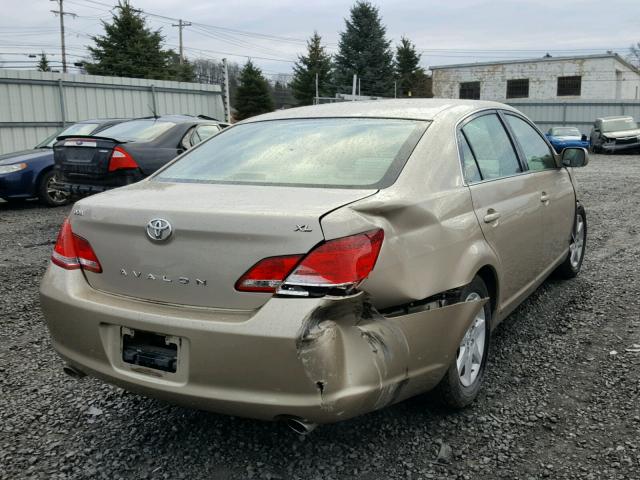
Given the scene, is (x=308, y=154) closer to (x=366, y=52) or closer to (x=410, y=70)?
(x=366, y=52)

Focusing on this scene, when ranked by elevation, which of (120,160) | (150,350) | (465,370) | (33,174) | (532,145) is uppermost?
(532,145)

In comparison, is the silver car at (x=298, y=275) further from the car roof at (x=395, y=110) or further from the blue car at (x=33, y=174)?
the blue car at (x=33, y=174)

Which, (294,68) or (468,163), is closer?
(468,163)

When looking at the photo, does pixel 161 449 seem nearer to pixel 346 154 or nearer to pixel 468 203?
pixel 346 154

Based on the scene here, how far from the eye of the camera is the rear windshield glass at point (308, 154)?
276 cm

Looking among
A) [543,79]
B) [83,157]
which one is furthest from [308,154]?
[543,79]

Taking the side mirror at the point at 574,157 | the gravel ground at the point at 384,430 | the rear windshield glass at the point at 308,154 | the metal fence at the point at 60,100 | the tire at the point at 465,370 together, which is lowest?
the gravel ground at the point at 384,430

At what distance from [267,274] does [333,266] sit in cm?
25

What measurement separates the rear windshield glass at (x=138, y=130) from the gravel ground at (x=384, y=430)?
15.7 ft

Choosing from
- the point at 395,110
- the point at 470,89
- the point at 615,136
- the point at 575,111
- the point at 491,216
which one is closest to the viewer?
the point at 491,216

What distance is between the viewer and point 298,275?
7.14 feet

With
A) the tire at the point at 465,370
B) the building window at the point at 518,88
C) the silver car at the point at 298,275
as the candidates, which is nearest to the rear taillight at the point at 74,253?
the silver car at the point at 298,275

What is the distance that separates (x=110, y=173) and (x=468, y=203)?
600 centimetres

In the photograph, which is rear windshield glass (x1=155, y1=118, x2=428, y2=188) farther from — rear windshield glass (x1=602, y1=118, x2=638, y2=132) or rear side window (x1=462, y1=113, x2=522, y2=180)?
rear windshield glass (x1=602, y1=118, x2=638, y2=132)
